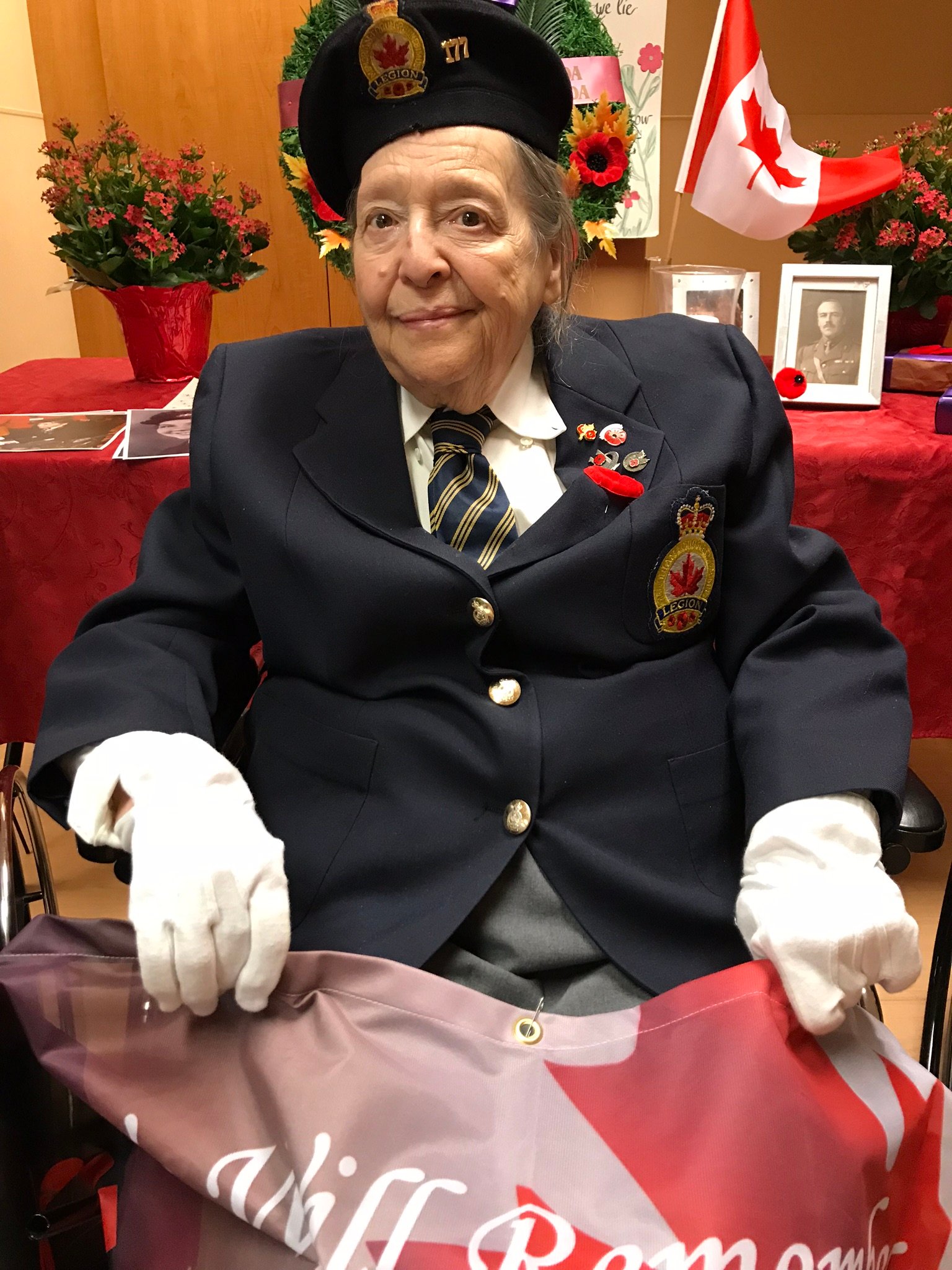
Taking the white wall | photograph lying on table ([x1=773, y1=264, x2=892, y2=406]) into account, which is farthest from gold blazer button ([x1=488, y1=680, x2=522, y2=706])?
the white wall

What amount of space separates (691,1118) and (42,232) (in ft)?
13.1

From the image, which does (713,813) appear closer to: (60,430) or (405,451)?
(405,451)

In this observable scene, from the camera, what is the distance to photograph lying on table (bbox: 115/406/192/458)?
1677 mm

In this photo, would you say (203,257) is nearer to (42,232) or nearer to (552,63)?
(552,63)

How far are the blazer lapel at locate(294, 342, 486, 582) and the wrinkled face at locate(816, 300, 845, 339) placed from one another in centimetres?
100

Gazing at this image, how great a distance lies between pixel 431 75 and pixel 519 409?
344 millimetres

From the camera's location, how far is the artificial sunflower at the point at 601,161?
1.83 meters

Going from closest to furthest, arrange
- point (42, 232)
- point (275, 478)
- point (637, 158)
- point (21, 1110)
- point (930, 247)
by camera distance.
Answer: point (21, 1110), point (275, 478), point (930, 247), point (637, 158), point (42, 232)

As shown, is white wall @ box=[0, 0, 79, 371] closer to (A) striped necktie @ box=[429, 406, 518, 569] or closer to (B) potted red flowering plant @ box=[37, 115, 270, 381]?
(B) potted red flowering plant @ box=[37, 115, 270, 381]

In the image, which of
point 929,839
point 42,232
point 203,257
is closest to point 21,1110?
point 203,257

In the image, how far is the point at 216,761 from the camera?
993 millimetres

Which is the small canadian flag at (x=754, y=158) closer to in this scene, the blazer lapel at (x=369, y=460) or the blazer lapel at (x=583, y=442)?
the blazer lapel at (x=583, y=442)

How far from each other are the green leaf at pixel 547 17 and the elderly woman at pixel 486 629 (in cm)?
61

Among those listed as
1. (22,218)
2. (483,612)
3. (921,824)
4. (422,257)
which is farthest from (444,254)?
(22,218)
